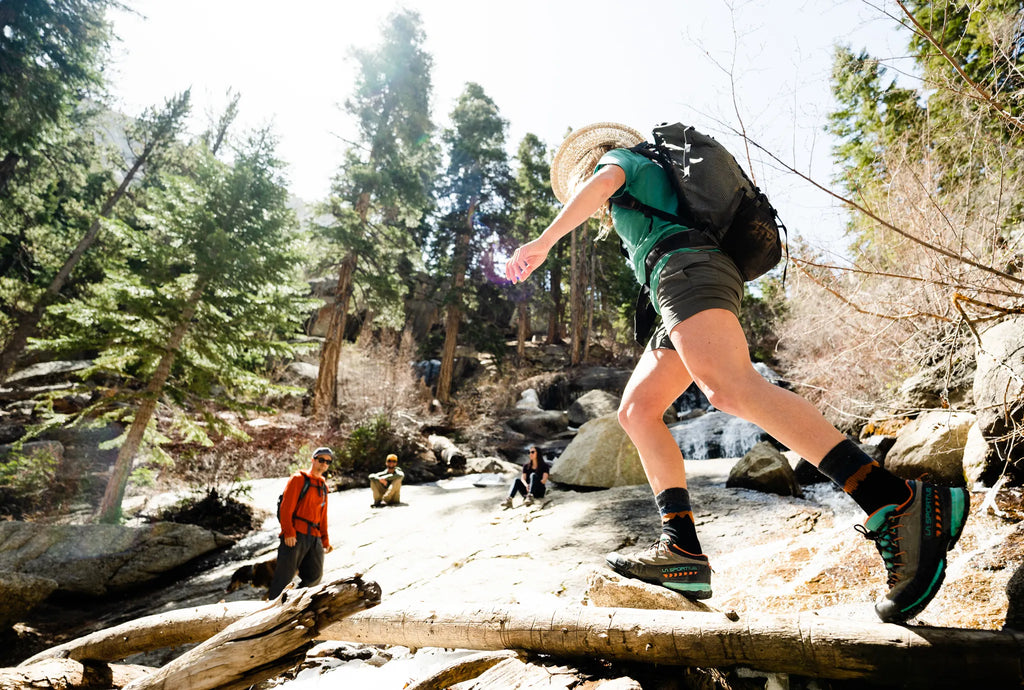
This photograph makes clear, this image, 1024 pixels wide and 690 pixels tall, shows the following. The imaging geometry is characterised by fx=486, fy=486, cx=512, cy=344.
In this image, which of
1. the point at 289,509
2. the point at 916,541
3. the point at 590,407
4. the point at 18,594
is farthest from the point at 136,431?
the point at 590,407

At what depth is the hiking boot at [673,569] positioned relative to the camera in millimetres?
1654

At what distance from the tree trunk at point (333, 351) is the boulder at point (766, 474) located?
13.1 metres

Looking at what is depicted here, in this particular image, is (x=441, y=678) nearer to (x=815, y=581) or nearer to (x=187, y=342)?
(x=815, y=581)

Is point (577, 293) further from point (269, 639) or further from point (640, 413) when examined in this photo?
point (269, 639)

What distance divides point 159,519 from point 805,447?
11427 mm

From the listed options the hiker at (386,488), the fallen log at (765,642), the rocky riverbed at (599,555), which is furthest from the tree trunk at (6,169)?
the fallen log at (765,642)

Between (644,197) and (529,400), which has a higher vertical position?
(529,400)

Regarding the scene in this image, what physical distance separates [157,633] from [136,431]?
8491 millimetres

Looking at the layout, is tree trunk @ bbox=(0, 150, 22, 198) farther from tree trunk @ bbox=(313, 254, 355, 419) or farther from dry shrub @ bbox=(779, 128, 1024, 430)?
dry shrub @ bbox=(779, 128, 1024, 430)

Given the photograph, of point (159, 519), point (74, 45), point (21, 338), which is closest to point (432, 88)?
point (74, 45)

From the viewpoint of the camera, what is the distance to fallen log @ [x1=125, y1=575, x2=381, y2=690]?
1248 millimetres

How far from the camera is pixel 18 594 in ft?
17.6

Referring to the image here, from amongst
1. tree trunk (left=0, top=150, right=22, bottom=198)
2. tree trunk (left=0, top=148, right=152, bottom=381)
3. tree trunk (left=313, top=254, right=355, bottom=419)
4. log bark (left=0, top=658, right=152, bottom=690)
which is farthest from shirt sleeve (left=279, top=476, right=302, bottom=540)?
tree trunk (left=0, top=150, right=22, bottom=198)

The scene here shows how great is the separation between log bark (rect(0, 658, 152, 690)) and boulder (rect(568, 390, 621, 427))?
16386mm
